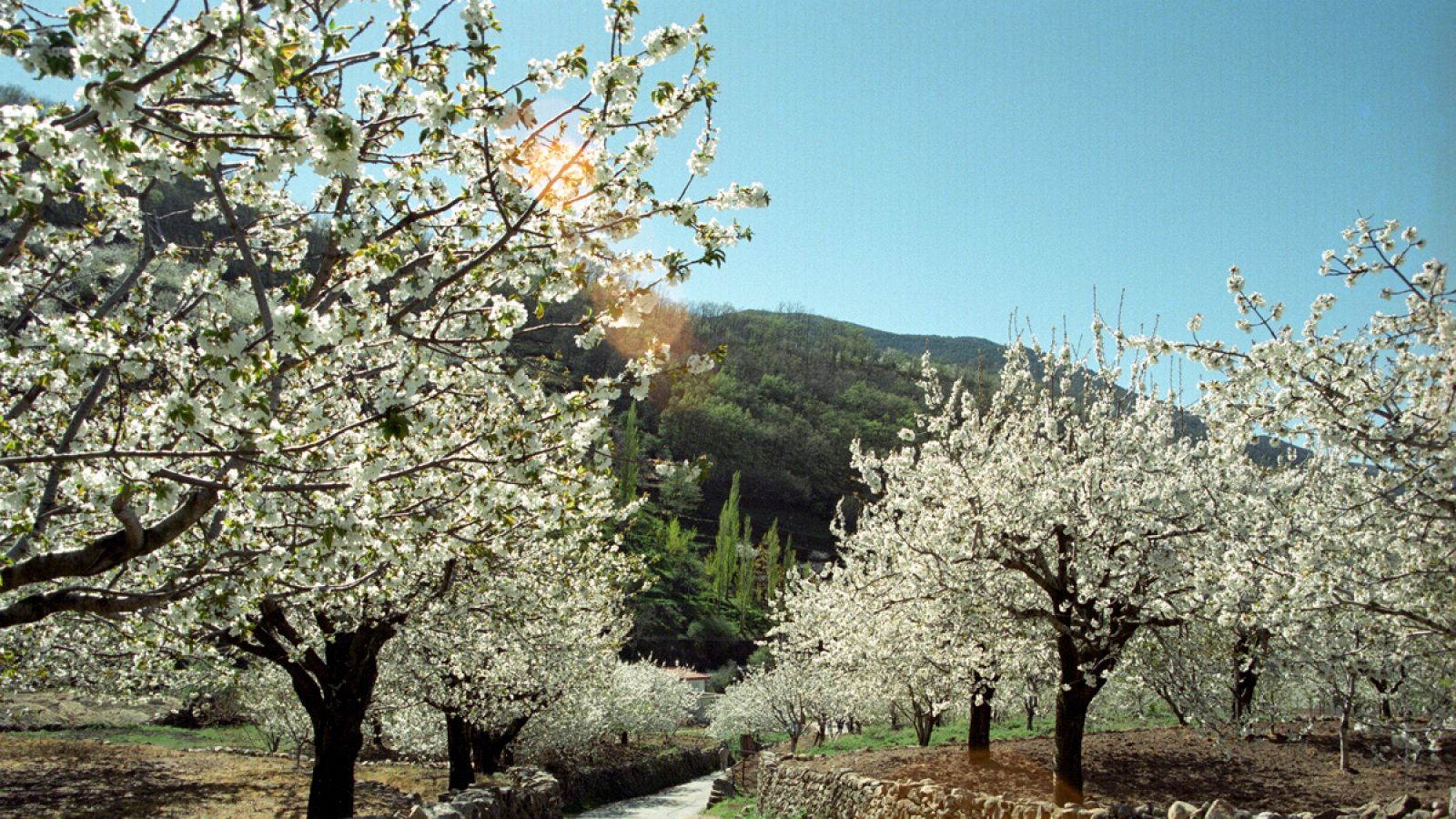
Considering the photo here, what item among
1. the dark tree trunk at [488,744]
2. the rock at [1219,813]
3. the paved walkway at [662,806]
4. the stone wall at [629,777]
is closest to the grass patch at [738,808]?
the paved walkway at [662,806]

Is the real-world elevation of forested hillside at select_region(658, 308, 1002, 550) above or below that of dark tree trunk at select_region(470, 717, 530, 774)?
above

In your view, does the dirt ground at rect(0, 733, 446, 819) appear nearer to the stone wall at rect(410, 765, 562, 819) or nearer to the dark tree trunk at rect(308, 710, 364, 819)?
the dark tree trunk at rect(308, 710, 364, 819)

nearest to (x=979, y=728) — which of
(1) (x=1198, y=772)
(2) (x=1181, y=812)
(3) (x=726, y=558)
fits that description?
(1) (x=1198, y=772)

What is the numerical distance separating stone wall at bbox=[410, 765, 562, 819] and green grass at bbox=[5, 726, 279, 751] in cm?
1070

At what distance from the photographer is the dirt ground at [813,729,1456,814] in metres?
10.7

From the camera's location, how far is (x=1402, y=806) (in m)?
6.95

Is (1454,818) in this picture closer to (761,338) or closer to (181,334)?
(181,334)

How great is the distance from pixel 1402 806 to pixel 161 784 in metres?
17.8

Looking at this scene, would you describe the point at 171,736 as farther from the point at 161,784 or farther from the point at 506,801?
the point at 506,801

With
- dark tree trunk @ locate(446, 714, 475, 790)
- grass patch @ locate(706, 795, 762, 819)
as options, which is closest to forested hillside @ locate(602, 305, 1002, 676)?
grass patch @ locate(706, 795, 762, 819)

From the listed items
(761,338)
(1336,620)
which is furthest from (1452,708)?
(761,338)

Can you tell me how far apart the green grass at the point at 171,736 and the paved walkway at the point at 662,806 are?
10554mm

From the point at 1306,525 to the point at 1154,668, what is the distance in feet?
12.3

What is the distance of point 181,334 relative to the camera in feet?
16.7
